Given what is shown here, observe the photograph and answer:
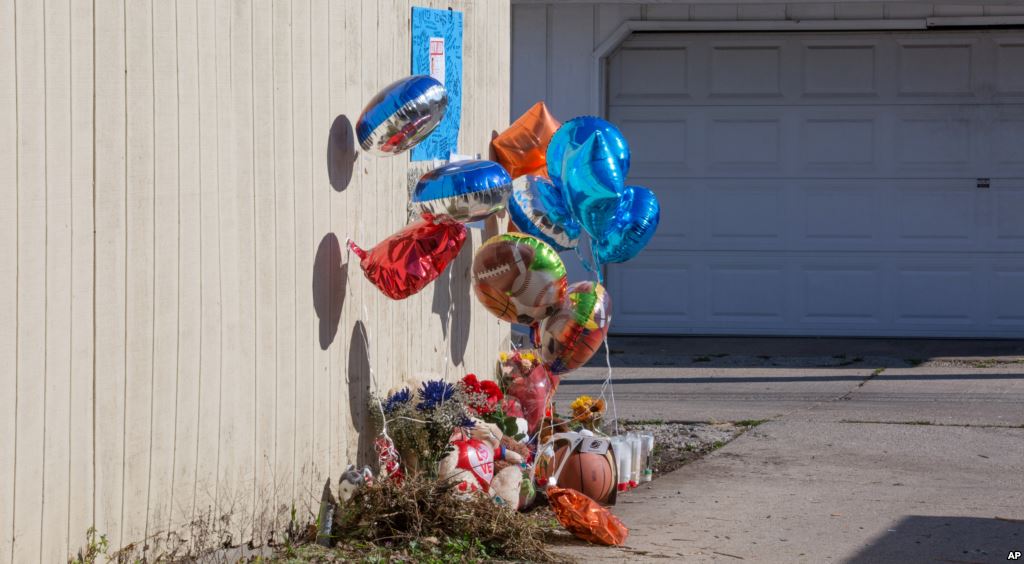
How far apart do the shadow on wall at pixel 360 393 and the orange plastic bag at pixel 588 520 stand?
857mm

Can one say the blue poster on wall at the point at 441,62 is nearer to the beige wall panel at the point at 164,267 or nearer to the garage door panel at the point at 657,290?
the beige wall panel at the point at 164,267

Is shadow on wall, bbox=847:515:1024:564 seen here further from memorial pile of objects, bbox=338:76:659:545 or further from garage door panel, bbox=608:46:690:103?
garage door panel, bbox=608:46:690:103

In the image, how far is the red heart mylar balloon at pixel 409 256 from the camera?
5.36m

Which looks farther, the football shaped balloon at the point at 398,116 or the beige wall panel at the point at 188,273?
the football shaped balloon at the point at 398,116

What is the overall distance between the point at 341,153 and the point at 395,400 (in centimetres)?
111

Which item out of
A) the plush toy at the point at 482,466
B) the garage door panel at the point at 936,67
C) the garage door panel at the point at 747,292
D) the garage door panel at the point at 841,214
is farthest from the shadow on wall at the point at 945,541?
the garage door panel at the point at 936,67

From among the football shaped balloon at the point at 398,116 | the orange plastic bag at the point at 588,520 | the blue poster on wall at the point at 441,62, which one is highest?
the blue poster on wall at the point at 441,62

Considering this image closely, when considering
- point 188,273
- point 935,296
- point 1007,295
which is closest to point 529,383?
point 188,273

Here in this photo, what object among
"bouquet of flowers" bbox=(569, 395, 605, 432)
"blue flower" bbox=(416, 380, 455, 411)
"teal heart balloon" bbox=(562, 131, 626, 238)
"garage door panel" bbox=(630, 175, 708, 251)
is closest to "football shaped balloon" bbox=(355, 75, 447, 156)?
"teal heart balloon" bbox=(562, 131, 626, 238)

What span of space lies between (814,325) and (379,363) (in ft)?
23.5

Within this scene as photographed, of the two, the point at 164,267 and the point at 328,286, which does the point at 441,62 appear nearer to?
the point at 328,286

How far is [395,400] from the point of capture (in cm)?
566

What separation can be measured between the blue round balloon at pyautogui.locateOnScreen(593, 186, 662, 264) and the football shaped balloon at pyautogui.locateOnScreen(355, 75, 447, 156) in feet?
4.06

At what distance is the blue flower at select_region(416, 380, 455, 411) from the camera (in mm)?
5590
